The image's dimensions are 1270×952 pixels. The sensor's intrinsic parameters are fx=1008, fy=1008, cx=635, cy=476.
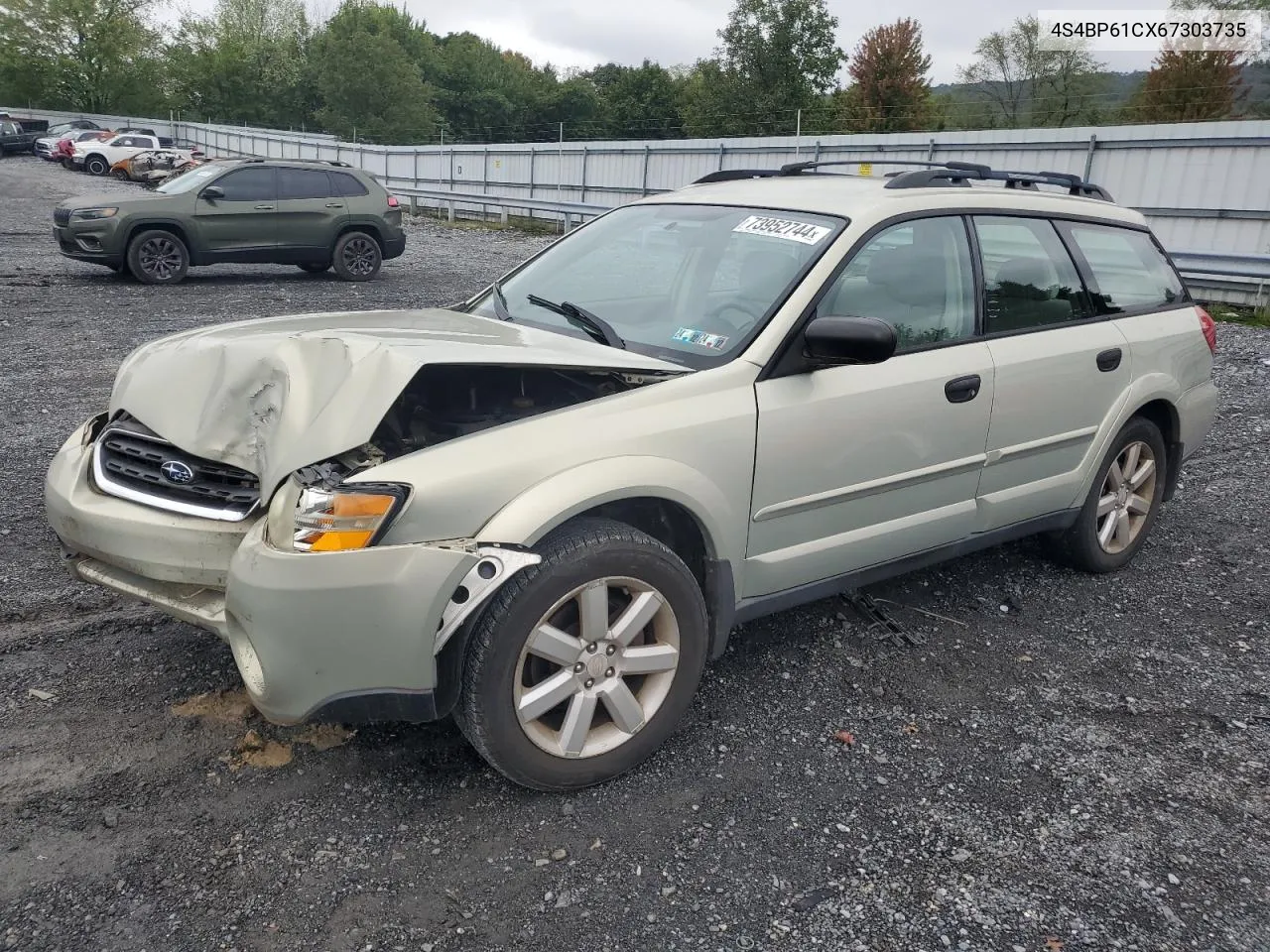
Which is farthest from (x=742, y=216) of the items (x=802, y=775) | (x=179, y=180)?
(x=179, y=180)

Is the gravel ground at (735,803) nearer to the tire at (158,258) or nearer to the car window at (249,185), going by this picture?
the tire at (158,258)

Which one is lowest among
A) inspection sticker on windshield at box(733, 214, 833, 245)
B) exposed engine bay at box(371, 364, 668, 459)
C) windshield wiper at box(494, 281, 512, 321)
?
exposed engine bay at box(371, 364, 668, 459)

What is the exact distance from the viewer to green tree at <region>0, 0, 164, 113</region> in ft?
214

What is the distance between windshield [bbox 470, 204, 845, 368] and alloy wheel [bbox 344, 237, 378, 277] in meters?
11.0

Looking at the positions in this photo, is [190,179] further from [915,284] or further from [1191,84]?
[1191,84]

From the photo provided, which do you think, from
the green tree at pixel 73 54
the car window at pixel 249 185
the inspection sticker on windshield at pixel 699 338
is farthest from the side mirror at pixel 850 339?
the green tree at pixel 73 54

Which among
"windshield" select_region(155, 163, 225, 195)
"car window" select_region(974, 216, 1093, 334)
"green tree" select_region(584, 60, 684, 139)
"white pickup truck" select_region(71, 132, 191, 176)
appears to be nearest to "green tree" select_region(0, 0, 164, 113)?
"green tree" select_region(584, 60, 684, 139)

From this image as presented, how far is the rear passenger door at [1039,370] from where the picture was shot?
387 centimetres

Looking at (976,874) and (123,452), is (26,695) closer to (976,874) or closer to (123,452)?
(123,452)

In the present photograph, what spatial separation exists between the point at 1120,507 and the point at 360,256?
12.1 meters

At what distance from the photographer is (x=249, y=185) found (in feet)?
44.8

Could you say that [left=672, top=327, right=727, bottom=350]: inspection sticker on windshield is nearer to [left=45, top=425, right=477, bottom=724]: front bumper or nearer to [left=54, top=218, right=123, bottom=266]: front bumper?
[left=45, top=425, right=477, bottom=724]: front bumper

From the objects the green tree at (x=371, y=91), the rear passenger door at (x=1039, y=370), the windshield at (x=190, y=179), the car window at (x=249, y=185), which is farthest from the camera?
the green tree at (x=371, y=91)

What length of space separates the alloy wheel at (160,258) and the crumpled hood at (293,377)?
1099cm
